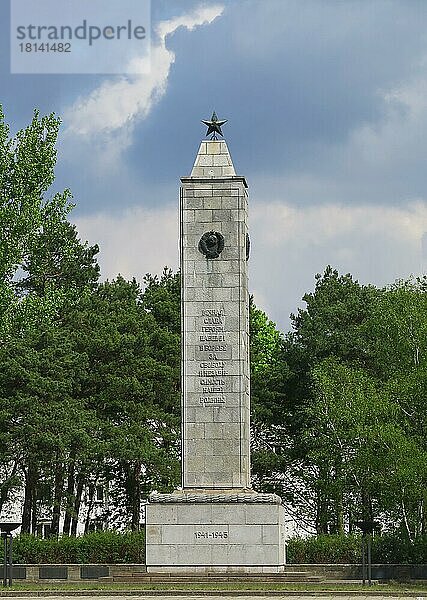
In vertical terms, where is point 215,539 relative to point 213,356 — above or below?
below

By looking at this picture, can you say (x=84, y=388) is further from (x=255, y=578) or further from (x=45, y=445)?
(x=255, y=578)

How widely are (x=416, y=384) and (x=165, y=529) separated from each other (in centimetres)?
1070

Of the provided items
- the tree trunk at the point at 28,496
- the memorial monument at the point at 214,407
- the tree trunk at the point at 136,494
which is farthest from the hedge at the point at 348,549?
the tree trunk at the point at 28,496

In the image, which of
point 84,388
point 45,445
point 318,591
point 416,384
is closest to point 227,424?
point 318,591

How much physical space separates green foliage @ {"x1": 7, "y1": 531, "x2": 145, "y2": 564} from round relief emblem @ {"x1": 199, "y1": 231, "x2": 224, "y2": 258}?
362 inches

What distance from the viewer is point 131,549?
36.9 meters

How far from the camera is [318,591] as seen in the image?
2889 cm

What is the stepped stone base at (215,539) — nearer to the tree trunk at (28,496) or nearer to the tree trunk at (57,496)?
the tree trunk at (57,496)

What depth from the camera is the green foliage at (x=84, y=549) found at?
36938 millimetres

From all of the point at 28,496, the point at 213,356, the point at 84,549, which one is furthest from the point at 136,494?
the point at 213,356

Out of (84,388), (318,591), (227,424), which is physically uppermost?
(84,388)

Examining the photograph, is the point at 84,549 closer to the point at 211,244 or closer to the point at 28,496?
the point at 211,244

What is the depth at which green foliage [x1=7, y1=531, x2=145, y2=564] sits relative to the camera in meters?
36.9

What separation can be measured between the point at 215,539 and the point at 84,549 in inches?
271
